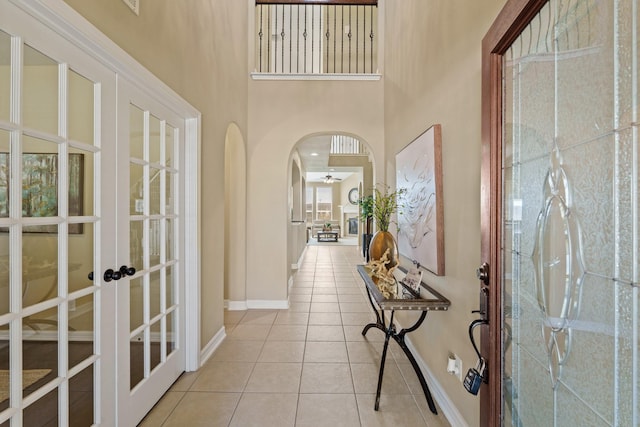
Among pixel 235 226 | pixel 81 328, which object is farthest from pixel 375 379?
pixel 235 226

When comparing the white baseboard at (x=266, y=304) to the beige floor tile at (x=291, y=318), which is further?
the white baseboard at (x=266, y=304)

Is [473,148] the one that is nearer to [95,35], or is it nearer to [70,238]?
[95,35]

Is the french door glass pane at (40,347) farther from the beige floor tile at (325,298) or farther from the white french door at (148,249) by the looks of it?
the beige floor tile at (325,298)

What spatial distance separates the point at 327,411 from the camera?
1959mm

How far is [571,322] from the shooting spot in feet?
2.99

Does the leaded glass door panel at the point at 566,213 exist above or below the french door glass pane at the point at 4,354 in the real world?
above

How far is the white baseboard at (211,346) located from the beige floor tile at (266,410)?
618 mm

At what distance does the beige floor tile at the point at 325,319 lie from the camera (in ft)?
11.4

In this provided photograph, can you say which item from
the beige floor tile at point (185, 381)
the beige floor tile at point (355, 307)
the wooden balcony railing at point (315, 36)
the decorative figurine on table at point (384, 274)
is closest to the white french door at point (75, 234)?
the beige floor tile at point (185, 381)

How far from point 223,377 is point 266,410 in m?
0.55

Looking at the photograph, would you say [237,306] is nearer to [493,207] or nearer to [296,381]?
[296,381]

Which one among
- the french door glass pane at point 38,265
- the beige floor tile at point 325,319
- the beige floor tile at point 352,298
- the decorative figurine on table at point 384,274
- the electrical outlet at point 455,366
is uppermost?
the french door glass pane at point 38,265

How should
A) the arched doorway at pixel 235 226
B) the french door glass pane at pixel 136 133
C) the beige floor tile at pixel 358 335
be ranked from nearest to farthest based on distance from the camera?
the french door glass pane at pixel 136 133 → the beige floor tile at pixel 358 335 → the arched doorway at pixel 235 226

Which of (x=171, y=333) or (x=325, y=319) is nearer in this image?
(x=171, y=333)
